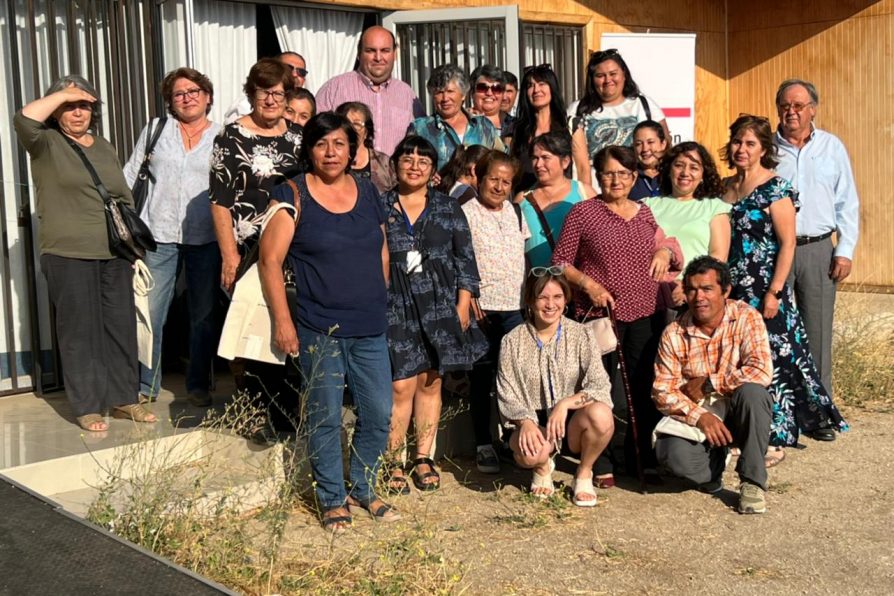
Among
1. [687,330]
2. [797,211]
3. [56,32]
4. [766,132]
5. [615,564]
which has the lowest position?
[615,564]

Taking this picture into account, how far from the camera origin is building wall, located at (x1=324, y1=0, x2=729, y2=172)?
33.0 ft

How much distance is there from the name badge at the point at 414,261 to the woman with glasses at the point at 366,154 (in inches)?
18.9

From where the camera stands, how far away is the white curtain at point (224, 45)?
326 inches

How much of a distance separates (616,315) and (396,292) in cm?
110

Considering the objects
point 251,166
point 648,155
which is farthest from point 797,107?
point 251,166

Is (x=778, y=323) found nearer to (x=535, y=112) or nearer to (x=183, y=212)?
(x=535, y=112)

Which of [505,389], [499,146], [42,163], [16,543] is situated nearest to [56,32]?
[42,163]

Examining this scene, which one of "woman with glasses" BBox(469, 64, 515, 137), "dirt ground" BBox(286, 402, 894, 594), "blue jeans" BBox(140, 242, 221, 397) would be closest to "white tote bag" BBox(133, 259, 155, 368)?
"blue jeans" BBox(140, 242, 221, 397)

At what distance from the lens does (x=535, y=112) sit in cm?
721

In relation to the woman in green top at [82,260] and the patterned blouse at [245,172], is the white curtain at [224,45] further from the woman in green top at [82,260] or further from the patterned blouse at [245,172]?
the patterned blouse at [245,172]

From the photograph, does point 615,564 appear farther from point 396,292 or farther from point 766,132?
point 766,132

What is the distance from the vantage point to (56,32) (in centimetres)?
727

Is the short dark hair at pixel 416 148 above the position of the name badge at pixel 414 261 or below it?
above

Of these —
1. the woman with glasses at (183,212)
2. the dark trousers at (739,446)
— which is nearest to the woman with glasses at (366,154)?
the woman with glasses at (183,212)
